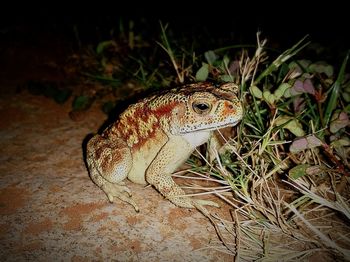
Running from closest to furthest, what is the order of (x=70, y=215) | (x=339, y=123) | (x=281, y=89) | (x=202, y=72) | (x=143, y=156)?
1. (x=70, y=215)
2. (x=339, y=123)
3. (x=281, y=89)
4. (x=143, y=156)
5. (x=202, y=72)

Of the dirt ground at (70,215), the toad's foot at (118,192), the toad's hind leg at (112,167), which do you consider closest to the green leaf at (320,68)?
the dirt ground at (70,215)

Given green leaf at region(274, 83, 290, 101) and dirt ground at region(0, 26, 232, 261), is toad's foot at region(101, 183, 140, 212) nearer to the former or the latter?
dirt ground at region(0, 26, 232, 261)

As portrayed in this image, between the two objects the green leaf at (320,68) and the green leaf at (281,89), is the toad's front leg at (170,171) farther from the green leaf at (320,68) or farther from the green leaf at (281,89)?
the green leaf at (320,68)

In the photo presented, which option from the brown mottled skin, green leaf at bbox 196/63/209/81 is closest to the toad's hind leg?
the brown mottled skin

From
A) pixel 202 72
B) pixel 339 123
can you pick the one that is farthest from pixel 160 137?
pixel 339 123

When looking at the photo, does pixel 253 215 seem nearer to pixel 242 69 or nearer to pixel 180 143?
pixel 180 143

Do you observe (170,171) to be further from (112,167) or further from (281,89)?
(281,89)
